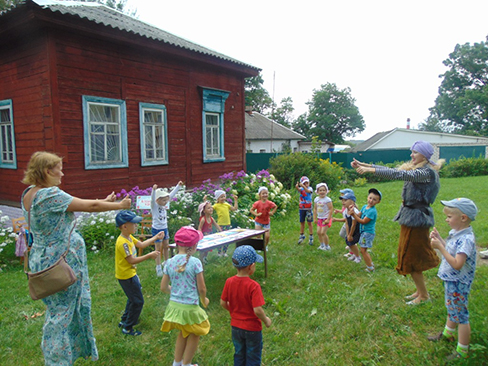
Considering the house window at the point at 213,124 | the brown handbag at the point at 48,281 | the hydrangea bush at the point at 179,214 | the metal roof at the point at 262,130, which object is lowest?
the hydrangea bush at the point at 179,214

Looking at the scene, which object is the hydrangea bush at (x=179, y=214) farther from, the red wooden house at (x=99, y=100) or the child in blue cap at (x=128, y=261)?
the child in blue cap at (x=128, y=261)

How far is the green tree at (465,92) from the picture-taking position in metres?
48.8

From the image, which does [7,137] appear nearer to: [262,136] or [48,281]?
[48,281]

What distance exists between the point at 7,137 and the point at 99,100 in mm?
2746

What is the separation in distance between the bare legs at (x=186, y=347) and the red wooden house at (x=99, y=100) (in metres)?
6.06

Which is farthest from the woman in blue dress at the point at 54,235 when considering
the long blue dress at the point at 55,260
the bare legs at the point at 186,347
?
the bare legs at the point at 186,347

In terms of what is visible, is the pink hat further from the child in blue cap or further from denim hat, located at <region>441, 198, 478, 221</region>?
denim hat, located at <region>441, 198, 478, 221</region>

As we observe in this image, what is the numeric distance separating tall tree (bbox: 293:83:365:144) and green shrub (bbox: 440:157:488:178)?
42.1 metres

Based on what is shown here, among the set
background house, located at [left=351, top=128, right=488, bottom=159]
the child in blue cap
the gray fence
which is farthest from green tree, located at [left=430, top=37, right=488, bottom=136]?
the child in blue cap

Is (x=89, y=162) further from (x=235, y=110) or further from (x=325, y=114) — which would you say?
(x=325, y=114)

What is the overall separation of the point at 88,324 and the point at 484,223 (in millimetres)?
8867

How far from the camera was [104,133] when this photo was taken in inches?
342

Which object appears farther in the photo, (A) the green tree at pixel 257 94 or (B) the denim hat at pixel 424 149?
(A) the green tree at pixel 257 94

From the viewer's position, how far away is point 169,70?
10.2 m
